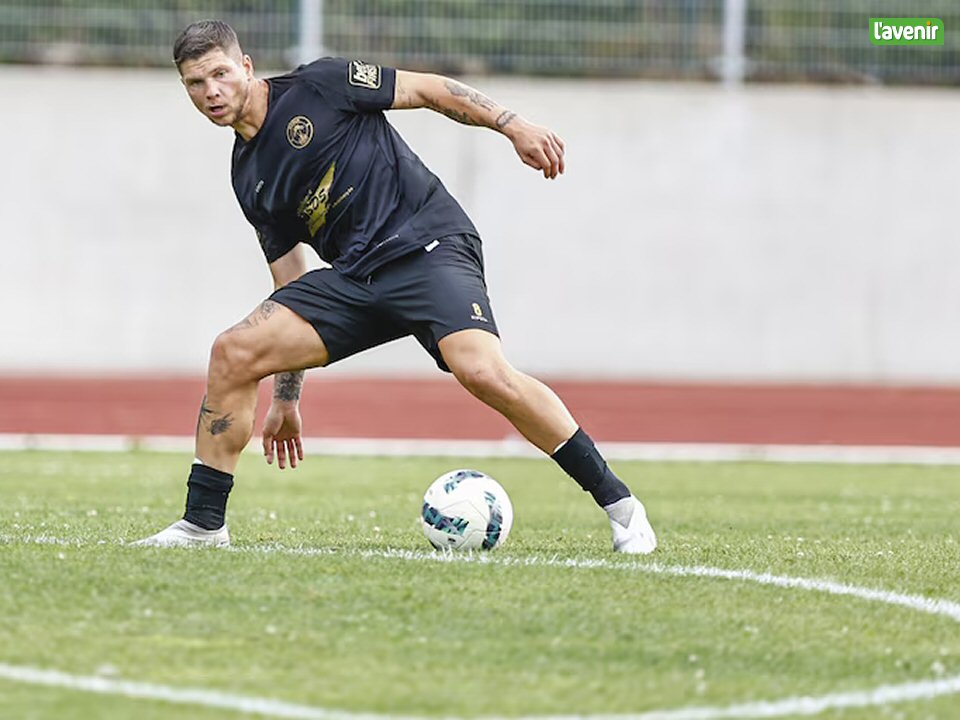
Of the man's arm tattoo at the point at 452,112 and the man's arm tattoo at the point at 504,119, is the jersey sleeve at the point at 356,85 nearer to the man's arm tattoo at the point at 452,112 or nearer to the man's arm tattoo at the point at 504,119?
the man's arm tattoo at the point at 452,112

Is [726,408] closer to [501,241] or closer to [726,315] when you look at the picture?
[726,315]

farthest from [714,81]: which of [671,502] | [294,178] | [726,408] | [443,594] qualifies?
[443,594]

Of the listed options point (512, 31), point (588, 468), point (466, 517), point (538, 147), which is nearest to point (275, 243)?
point (538, 147)

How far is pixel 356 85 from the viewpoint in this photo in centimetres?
626

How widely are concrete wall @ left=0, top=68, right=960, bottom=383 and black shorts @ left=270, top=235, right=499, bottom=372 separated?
13626 mm

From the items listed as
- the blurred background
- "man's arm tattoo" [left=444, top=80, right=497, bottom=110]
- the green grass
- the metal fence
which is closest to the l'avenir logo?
the metal fence

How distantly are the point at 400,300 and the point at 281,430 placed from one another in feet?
2.97

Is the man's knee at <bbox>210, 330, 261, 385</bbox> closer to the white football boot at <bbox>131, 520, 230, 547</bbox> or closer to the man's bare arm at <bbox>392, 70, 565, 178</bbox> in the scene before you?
the white football boot at <bbox>131, 520, 230, 547</bbox>

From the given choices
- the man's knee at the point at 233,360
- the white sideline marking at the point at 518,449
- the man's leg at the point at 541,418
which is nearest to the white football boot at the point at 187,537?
the man's knee at the point at 233,360

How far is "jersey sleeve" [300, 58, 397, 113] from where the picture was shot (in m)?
6.22

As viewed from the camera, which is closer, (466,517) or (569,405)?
Answer: (466,517)

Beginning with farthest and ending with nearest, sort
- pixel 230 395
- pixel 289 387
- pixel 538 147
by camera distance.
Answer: pixel 289 387 < pixel 230 395 < pixel 538 147

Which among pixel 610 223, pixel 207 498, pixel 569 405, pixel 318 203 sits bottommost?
pixel 569 405

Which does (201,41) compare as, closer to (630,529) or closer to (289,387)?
(289,387)
